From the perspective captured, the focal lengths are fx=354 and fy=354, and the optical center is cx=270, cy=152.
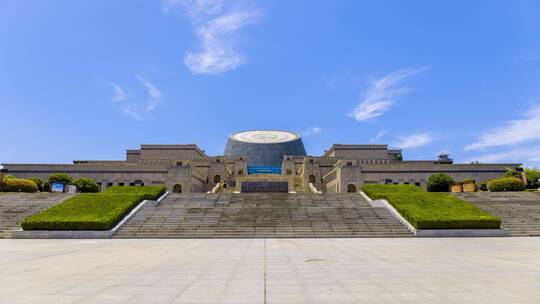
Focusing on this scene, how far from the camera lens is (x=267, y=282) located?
7453mm

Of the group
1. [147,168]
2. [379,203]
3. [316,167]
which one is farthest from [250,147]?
[379,203]

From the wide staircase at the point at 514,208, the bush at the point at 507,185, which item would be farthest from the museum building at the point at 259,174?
the wide staircase at the point at 514,208

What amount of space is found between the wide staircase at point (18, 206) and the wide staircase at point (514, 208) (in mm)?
29177

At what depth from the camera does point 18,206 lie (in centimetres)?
2566

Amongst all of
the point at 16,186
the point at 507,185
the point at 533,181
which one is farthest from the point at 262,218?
the point at 533,181

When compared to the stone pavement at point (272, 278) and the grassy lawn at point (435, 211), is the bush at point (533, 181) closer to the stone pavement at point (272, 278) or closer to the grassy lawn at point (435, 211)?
the grassy lawn at point (435, 211)

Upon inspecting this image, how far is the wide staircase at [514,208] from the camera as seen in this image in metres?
20.9

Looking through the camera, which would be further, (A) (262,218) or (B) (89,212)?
(A) (262,218)

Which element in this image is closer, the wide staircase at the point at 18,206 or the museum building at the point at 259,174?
the wide staircase at the point at 18,206

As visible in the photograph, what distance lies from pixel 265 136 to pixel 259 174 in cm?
4206

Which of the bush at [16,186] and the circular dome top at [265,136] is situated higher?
the circular dome top at [265,136]

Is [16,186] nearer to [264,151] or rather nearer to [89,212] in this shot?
[89,212]

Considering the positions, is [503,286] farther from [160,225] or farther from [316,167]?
[316,167]

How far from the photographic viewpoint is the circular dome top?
8881cm
